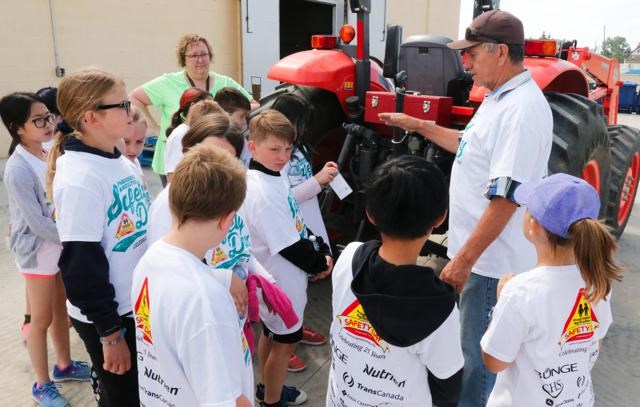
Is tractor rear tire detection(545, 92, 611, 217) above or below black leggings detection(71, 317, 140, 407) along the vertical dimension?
above

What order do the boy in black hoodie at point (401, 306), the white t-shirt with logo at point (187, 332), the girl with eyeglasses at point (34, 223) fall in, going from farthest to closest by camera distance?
the girl with eyeglasses at point (34, 223)
the boy in black hoodie at point (401, 306)
the white t-shirt with logo at point (187, 332)

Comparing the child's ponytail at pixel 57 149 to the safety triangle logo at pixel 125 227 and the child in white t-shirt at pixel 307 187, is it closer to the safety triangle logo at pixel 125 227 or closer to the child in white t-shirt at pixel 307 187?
the safety triangle logo at pixel 125 227

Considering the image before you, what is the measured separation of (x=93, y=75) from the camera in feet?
5.81

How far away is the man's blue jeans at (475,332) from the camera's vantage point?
204 centimetres

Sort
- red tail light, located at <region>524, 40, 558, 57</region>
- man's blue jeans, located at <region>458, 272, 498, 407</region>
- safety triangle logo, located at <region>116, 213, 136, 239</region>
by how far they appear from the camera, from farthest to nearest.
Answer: red tail light, located at <region>524, 40, 558, 57</region> < man's blue jeans, located at <region>458, 272, 498, 407</region> < safety triangle logo, located at <region>116, 213, 136, 239</region>

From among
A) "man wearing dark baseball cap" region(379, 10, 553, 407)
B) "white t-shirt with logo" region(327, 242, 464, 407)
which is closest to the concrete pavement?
"man wearing dark baseball cap" region(379, 10, 553, 407)

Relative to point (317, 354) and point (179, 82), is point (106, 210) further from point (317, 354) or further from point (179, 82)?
point (179, 82)

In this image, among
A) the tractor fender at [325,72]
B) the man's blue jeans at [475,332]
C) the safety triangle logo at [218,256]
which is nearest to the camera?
the safety triangle logo at [218,256]

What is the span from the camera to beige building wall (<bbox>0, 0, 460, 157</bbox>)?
7008 millimetres

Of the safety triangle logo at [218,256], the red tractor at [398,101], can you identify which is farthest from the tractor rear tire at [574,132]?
the safety triangle logo at [218,256]

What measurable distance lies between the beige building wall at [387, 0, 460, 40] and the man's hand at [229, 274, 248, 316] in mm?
13019

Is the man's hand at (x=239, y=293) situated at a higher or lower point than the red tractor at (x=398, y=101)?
lower

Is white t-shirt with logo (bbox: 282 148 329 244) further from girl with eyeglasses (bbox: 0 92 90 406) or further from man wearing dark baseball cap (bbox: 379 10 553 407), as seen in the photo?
girl with eyeglasses (bbox: 0 92 90 406)

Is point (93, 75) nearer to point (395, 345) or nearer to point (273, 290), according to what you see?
point (273, 290)
